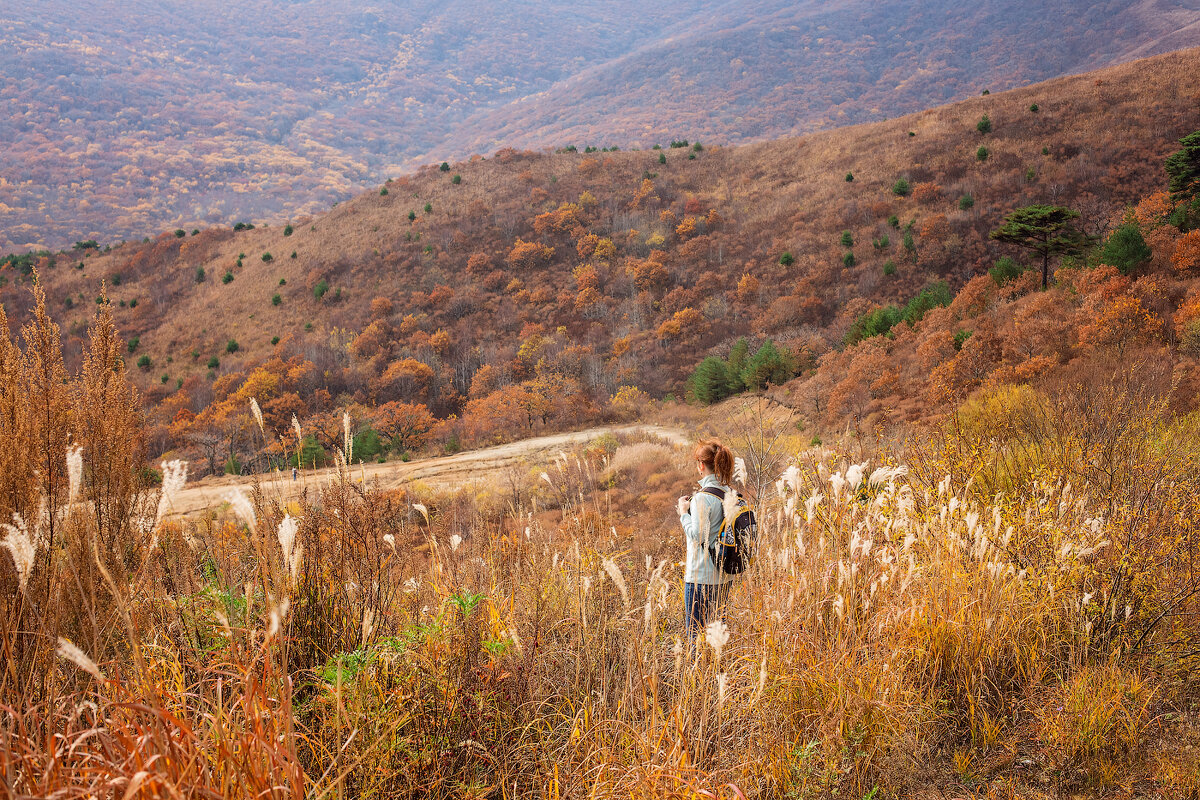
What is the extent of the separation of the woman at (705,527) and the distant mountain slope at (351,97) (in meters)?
94.8

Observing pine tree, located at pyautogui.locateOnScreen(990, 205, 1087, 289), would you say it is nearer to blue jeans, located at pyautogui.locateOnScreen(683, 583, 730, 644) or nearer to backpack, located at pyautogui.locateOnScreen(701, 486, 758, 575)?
backpack, located at pyautogui.locateOnScreen(701, 486, 758, 575)

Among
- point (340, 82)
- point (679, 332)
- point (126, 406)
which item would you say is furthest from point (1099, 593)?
point (340, 82)

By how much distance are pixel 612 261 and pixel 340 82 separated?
7767 inches

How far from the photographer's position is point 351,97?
592ft

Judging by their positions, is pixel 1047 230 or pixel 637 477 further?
pixel 1047 230

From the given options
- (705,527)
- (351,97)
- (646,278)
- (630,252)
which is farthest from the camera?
(351,97)

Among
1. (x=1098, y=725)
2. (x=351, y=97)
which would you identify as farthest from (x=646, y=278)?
(x=351, y=97)

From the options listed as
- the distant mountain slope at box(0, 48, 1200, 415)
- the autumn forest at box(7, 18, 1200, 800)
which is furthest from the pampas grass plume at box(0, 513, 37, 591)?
the distant mountain slope at box(0, 48, 1200, 415)

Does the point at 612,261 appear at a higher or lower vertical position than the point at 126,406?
higher

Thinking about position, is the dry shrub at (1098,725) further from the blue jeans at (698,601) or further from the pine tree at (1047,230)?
the pine tree at (1047,230)

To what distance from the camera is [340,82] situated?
18812 centimetres

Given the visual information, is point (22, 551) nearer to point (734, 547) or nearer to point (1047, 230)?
point (734, 547)

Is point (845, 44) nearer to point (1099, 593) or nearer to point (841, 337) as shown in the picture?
point (841, 337)

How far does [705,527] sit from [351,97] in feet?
705
